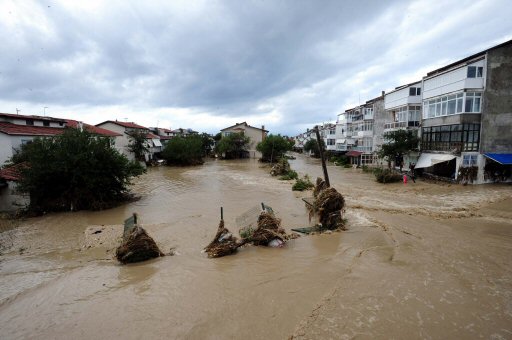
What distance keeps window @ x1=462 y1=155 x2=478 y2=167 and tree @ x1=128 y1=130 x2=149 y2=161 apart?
44.4 m

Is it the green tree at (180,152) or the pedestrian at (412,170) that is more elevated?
the green tree at (180,152)

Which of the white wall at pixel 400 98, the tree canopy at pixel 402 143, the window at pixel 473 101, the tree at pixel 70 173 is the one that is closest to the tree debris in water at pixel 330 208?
the tree at pixel 70 173

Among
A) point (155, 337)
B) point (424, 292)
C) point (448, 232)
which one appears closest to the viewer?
point (155, 337)

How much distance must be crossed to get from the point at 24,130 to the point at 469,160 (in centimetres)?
4440

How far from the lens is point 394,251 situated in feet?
33.2

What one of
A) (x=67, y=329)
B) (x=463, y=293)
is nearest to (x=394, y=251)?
(x=463, y=293)

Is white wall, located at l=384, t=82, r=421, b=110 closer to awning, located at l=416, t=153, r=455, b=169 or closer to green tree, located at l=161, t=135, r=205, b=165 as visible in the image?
awning, located at l=416, t=153, r=455, b=169

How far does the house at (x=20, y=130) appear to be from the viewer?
971 inches

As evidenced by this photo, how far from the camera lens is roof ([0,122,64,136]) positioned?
82.5 ft

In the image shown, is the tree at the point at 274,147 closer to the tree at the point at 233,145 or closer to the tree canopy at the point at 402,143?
the tree at the point at 233,145

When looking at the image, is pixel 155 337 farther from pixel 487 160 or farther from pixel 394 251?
pixel 487 160

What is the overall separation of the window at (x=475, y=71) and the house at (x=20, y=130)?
106 ft

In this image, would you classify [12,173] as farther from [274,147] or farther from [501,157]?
[274,147]

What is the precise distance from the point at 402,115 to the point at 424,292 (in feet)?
105
